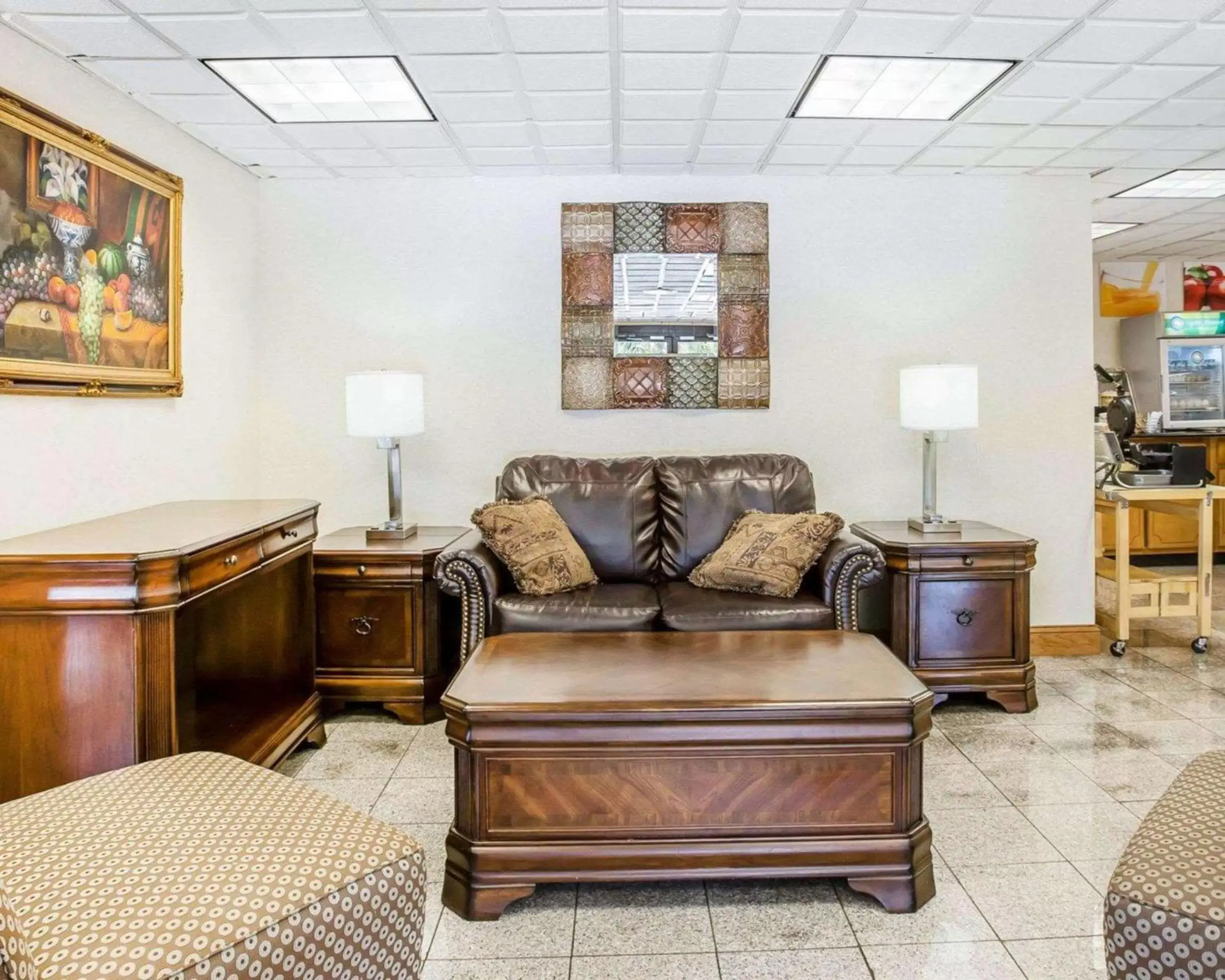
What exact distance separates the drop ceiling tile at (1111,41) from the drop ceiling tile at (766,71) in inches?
32.7

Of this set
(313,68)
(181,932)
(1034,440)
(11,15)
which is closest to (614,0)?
(313,68)

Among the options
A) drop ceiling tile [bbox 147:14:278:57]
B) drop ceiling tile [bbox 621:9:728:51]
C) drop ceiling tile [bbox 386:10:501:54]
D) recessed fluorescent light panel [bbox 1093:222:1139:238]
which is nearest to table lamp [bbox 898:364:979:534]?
drop ceiling tile [bbox 621:9:728:51]

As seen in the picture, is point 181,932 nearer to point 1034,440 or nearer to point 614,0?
point 614,0

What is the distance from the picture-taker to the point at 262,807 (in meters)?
1.59

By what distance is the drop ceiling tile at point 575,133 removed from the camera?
349 centimetres

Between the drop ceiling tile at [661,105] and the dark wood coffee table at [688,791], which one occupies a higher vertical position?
the drop ceiling tile at [661,105]

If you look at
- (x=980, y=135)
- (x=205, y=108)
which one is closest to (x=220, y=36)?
(x=205, y=108)

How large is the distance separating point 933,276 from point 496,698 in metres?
3.37

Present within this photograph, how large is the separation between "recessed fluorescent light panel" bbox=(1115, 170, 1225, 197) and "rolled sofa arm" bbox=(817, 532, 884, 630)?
2.84 m

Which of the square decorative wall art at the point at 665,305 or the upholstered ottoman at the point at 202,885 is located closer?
the upholstered ottoman at the point at 202,885

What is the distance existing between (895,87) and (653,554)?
7.01ft

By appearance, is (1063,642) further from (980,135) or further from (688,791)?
(688,791)

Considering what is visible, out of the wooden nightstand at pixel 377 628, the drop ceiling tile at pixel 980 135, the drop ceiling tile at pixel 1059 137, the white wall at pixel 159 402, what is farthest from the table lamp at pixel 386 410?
the drop ceiling tile at pixel 1059 137

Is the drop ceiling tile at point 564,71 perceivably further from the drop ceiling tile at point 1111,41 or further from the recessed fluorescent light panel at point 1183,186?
the recessed fluorescent light panel at point 1183,186
